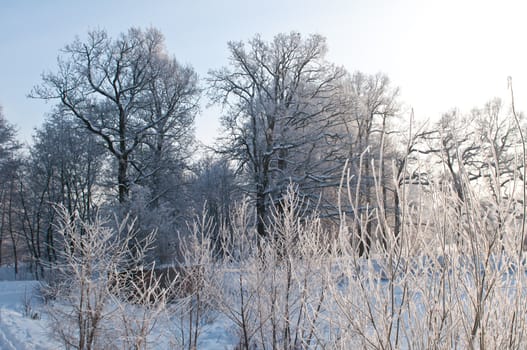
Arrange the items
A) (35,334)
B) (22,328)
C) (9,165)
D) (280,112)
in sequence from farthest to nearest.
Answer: (9,165), (280,112), (22,328), (35,334)

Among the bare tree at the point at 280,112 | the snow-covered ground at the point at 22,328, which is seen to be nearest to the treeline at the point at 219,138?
the bare tree at the point at 280,112

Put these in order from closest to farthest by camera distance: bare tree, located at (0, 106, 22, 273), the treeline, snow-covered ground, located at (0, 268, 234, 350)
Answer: snow-covered ground, located at (0, 268, 234, 350) < the treeline < bare tree, located at (0, 106, 22, 273)

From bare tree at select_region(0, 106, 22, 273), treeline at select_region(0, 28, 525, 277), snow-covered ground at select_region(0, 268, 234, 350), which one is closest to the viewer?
snow-covered ground at select_region(0, 268, 234, 350)

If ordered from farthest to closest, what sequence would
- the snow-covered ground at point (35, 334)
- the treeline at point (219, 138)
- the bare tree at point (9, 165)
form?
1. the bare tree at point (9, 165)
2. the treeline at point (219, 138)
3. the snow-covered ground at point (35, 334)

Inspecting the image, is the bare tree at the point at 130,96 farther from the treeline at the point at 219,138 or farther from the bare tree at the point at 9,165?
the bare tree at the point at 9,165

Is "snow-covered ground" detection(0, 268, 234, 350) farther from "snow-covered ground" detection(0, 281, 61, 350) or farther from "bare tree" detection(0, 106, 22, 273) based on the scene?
"bare tree" detection(0, 106, 22, 273)

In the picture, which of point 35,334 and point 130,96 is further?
point 130,96

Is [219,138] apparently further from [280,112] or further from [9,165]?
[9,165]

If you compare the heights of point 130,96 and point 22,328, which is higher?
point 130,96

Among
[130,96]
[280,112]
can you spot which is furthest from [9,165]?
[280,112]

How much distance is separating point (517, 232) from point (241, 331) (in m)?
5.18

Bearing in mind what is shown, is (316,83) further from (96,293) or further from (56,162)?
(96,293)

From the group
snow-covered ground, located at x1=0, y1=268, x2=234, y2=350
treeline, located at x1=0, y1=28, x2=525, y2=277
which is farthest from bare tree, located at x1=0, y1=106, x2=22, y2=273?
snow-covered ground, located at x1=0, y1=268, x2=234, y2=350

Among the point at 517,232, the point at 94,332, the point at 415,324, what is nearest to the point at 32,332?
the point at 94,332
